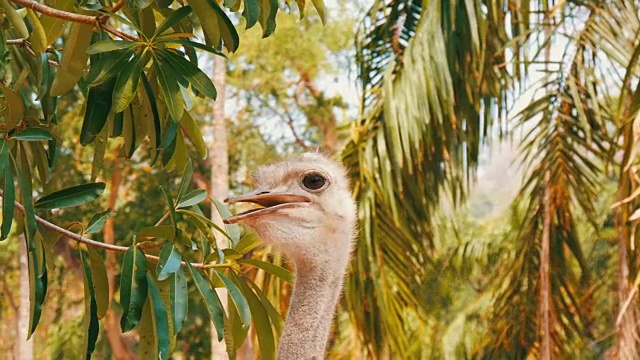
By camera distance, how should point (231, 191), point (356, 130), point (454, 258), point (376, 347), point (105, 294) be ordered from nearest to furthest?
point (105, 294) < point (376, 347) < point (356, 130) < point (454, 258) < point (231, 191)

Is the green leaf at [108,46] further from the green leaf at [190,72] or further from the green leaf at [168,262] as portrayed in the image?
the green leaf at [168,262]

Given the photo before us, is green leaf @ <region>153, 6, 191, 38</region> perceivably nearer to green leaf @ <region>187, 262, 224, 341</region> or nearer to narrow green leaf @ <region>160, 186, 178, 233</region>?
narrow green leaf @ <region>160, 186, 178, 233</region>

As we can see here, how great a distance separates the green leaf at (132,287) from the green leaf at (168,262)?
0.14ft

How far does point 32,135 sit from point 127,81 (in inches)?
7.9

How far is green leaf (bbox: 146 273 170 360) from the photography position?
1904 millimetres

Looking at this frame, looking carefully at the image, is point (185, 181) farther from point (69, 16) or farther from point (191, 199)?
point (69, 16)

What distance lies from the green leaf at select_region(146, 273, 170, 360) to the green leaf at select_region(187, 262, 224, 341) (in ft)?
0.22

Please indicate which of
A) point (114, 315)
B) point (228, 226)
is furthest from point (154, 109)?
point (114, 315)

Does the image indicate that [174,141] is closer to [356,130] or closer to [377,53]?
[356,130]

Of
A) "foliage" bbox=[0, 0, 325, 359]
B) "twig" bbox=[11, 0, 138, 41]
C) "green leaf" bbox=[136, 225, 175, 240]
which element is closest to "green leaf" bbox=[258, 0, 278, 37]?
"foliage" bbox=[0, 0, 325, 359]

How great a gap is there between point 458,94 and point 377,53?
587mm

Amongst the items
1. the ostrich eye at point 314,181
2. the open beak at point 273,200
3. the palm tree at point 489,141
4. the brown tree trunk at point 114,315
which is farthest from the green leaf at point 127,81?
the brown tree trunk at point 114,315

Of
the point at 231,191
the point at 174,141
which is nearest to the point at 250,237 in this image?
the point at 174,141

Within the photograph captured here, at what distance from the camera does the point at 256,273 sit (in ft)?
19.2
